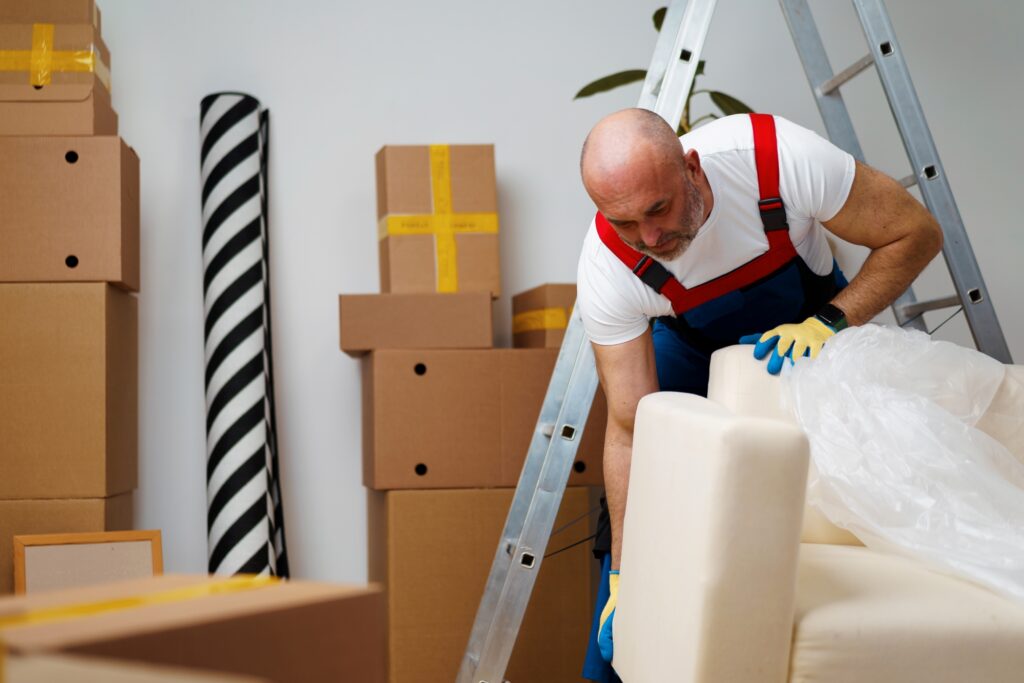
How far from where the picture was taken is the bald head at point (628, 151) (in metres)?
1.59

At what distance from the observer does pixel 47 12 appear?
2.35m

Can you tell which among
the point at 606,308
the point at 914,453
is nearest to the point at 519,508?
the point at 606,308

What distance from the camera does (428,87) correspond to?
2.84 m

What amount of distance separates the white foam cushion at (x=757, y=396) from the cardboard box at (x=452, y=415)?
0.73 meters

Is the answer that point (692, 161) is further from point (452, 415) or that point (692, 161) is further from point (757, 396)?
point (452, 415)

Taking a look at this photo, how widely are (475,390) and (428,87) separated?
0.92 metres

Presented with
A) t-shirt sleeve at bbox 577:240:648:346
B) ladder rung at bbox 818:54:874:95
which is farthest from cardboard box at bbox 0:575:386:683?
ladder rung at bbox 818:54:874:95

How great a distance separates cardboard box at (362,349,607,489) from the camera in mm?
2350

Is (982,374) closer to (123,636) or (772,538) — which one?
(772,538)

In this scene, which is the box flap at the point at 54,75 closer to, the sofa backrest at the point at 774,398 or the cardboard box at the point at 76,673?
the sofa backrest at the point at 774,398

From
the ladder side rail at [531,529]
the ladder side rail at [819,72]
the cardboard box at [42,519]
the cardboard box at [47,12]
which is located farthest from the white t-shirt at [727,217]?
the cardboard box at [47,12]

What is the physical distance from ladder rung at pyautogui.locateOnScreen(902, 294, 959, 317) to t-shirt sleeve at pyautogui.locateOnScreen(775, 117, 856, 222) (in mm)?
452

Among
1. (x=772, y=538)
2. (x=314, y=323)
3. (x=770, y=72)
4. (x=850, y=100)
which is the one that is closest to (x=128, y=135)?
(x=314, y=323)

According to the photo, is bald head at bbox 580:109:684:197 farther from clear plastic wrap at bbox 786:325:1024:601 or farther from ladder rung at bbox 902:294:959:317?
ladder rung at bbox 902:294:959:317
